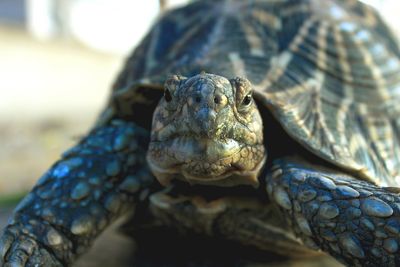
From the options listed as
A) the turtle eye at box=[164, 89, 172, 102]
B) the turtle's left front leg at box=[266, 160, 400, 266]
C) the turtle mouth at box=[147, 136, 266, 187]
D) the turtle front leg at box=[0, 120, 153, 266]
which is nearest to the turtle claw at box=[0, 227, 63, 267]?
the turtle front leg at box=[0, 120, 153, 266]

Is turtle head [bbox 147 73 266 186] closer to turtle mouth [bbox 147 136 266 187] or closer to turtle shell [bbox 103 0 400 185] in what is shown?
turtle mouth [bbox 147 136 266 187]

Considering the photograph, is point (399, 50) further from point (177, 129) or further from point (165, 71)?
point (177, 129)

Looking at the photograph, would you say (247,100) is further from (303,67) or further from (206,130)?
(303,67)

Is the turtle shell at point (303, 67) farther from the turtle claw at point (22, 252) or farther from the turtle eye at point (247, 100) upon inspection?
the turtle claw at point (22, 252)

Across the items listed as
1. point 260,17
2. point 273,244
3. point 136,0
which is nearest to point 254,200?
point 273,244

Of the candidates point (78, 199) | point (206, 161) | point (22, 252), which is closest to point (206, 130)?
point (206, 161)

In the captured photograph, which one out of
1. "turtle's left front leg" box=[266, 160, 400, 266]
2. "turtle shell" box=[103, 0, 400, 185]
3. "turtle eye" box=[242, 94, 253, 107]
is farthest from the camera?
"turtle shell" box=[103, 0, 400, 185]

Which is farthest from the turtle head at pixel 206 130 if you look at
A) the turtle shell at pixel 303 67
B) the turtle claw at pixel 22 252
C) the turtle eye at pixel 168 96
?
the turtle claw at pixel 22 252
